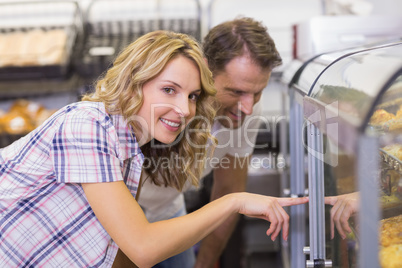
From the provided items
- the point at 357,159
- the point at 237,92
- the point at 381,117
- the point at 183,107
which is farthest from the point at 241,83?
the point at 357,159

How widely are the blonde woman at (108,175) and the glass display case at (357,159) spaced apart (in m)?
0.11

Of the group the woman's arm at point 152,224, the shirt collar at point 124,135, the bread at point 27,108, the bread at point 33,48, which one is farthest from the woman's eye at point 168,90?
the bread at point 27,108

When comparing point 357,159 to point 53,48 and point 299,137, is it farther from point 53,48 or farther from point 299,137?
point 53,48

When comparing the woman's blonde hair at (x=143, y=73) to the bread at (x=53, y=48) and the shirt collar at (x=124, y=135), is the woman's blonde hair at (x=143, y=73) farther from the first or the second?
the bread at (x=53, y=48)

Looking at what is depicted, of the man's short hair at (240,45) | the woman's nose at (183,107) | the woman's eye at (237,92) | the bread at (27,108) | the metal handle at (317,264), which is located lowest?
the metal handle at (317,264)

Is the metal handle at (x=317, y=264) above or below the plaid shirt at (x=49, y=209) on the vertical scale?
below

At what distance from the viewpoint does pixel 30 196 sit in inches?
46.4

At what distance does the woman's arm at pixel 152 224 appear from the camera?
42.1 inches

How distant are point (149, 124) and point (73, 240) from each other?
1.07 feet

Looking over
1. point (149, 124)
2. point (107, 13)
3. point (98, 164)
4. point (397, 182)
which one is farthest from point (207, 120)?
point (107, 13)

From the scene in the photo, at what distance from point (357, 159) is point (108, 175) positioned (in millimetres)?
586

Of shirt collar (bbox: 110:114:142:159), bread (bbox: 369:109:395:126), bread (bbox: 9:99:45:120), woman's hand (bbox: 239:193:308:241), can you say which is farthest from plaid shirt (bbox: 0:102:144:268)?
bread (bbox: 9:99:45:120)

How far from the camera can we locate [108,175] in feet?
3.55

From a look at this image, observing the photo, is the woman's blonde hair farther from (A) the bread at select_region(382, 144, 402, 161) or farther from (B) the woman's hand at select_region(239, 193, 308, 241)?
(A) the bread at select_region(382, 144, 402, 161)
